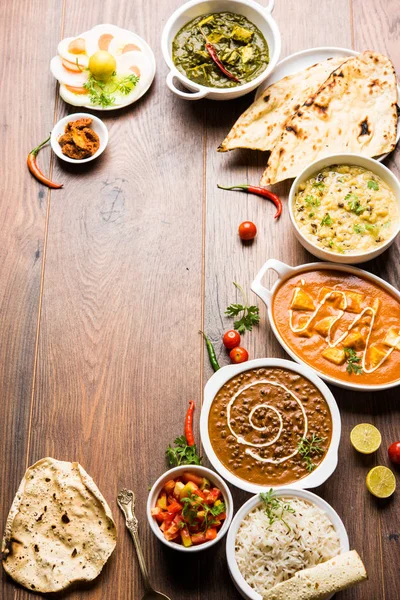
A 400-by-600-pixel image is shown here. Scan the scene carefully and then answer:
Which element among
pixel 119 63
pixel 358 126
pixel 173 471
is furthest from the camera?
pixel 119 63

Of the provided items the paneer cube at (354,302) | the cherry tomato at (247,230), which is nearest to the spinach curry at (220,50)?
the cherry tomato at (247,230)

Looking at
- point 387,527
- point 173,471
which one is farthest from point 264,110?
point 387,527

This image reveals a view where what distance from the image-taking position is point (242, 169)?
431 centimetres

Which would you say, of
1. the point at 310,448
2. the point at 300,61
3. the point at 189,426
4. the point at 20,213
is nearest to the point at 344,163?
the point at 300,61

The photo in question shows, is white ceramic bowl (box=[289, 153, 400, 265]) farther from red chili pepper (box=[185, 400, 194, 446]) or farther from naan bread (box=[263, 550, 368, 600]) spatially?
naan bread (box=[263, 550, 368, 600])

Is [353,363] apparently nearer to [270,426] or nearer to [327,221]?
[270,426]

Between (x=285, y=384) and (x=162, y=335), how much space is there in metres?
0.78

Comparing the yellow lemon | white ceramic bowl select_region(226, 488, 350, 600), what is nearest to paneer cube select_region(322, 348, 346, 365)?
white ceramic bowl select_region(226, 488, 350, 600)

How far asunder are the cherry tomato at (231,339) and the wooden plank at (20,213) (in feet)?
3.67

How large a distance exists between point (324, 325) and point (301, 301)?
0.59 feet

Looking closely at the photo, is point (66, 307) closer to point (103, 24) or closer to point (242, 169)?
point (242, 169)

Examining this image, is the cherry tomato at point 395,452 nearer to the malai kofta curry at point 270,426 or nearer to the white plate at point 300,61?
the malai kofta curry at point 270,426

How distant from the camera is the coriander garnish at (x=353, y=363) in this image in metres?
3.78

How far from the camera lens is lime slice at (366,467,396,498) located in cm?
374
